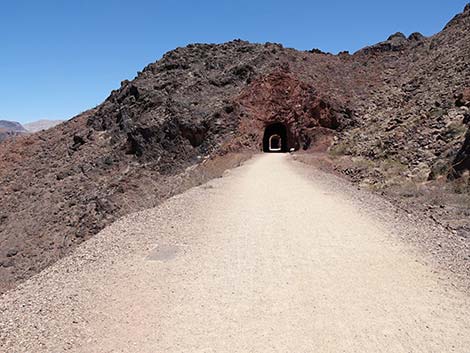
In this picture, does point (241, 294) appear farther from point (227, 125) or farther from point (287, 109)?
point (287, 109)

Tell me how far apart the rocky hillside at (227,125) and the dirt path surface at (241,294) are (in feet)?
33.3

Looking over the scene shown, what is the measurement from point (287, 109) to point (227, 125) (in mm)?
5253

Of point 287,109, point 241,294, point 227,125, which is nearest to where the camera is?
point 241,294

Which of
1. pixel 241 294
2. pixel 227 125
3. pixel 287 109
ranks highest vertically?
pixel 287 109

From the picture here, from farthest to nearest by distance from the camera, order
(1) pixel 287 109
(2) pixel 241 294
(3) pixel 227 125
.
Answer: (1) pixel 287 109, (3) pixel 227 125, (2) pixel 241 294

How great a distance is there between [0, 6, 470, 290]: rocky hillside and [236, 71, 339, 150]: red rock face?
86mm

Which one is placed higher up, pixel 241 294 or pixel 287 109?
pixel 287 109

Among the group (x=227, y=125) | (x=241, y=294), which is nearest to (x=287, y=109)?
(x=227, y=125)

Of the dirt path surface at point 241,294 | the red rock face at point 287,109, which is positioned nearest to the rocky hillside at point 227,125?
the red rock face at point 287,109

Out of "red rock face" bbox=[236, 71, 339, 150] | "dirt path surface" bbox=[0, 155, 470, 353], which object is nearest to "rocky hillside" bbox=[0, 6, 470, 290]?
"red rock face" bbox=[236, 71, 339, 150]

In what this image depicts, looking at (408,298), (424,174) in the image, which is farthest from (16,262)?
(408,298)

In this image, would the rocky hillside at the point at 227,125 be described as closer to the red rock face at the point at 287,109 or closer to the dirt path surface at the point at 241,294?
the red rock face at the point at 287,109

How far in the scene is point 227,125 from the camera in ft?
96.9

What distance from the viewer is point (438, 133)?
1931 centimetres
